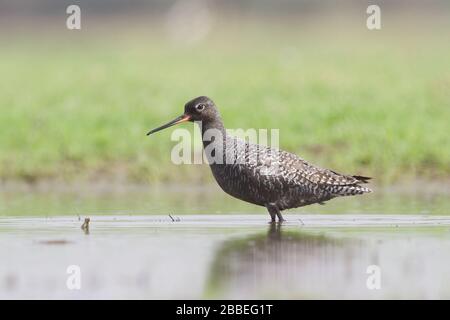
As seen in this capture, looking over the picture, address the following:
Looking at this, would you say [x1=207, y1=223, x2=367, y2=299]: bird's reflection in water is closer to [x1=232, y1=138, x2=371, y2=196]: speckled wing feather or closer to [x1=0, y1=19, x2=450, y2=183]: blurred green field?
[x1=232, y1=138, x2=371, y2=196]: speckled wing feather

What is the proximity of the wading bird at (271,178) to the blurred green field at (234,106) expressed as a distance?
3226mm

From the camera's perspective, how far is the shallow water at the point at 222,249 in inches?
335

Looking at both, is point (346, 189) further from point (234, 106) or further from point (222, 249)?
point (234, 106)

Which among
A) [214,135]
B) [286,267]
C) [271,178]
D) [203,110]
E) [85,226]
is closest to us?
[286,267]

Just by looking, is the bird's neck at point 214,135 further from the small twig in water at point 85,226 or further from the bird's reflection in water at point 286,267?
the small twig in water at point 85,226

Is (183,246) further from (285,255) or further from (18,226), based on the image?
(18,226)

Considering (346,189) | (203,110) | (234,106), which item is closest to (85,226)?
(203,110)

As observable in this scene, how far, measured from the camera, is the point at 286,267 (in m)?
9.20

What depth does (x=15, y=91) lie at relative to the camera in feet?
67.1

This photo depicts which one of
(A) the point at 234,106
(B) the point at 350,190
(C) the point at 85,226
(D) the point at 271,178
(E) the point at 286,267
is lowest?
(E) the point at 286,267

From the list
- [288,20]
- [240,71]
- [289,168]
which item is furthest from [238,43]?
[289,168]

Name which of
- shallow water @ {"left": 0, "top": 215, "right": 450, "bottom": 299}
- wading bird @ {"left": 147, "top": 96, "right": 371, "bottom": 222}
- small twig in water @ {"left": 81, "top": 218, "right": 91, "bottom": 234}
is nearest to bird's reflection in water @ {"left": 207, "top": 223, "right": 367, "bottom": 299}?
shallow water @ {"left": 0, "top": 215, "right": 450, "bottom": 299}

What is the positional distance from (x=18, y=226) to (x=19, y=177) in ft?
13.8

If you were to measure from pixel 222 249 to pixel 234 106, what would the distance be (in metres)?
8.33
